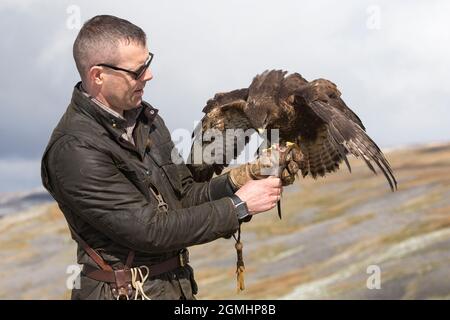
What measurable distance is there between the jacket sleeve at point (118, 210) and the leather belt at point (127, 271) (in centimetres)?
28

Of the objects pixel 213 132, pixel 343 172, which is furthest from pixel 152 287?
pixel 343 172

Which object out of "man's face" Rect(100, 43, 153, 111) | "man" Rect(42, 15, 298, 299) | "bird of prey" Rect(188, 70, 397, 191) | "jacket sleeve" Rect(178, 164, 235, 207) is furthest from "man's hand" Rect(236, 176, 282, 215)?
"bird of prey" Rect(188, 70, 397, 191)

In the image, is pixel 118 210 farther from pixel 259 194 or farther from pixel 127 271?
pixel 259 194

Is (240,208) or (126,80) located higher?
(126,80)

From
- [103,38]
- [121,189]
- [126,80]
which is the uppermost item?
[103,38]

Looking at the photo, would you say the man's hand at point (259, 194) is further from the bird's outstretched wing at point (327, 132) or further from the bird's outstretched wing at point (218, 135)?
the bird's outstretched wing at point (218, 135)

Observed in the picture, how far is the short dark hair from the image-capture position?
436 cm

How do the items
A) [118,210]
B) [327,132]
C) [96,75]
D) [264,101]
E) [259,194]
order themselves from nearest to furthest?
[118,210], [96,75], [259,194], [327,132], [264,101]

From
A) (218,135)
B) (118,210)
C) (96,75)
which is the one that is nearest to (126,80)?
(96,75)

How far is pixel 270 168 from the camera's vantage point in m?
5.02

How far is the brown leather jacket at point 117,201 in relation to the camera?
14.3 ft

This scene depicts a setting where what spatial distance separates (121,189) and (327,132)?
336 centimetres

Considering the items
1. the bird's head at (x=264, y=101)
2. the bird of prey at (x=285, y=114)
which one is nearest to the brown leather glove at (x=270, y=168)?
the bird of prey at (x=285, y=114)

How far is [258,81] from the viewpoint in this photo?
7.82m
